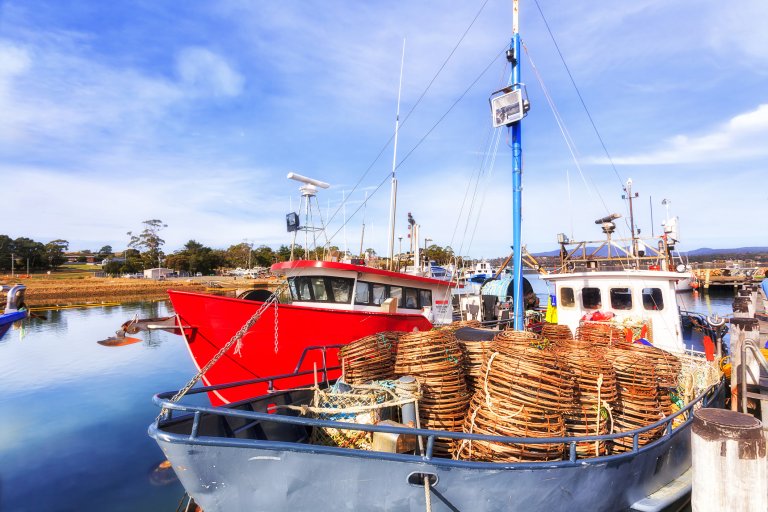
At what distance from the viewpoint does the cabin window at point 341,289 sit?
975 cm

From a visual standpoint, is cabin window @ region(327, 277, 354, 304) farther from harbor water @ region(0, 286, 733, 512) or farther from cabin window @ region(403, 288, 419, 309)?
harbor water @ region(0, 286, 733, 512)

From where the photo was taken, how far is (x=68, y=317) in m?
32.5

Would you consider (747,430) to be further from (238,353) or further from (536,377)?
(238,353)

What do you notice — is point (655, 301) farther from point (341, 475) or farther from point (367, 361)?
point (341, 475)

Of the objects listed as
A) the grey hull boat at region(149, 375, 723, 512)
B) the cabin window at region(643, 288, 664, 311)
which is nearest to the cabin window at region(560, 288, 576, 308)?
the cabin window at region(643, 288, 664, 311)

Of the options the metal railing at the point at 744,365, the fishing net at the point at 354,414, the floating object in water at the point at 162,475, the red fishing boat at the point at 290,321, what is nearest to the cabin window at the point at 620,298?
the metal railing at the point at 744,365

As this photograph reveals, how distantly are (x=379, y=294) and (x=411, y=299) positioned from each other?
148 centimetres

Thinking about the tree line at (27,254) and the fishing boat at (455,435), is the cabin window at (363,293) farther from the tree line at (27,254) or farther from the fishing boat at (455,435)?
the tree line at (27,254)

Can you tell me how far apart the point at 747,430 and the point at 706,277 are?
66.4 meters

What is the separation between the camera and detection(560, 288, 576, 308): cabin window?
34.4ft

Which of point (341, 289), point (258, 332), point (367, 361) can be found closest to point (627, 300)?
point (341, 289)

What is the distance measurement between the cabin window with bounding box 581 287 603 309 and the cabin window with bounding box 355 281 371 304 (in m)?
5.67

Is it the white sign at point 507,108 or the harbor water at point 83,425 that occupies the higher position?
the white sign at point 507,108

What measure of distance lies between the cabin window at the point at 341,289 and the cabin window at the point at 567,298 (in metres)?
5.81
